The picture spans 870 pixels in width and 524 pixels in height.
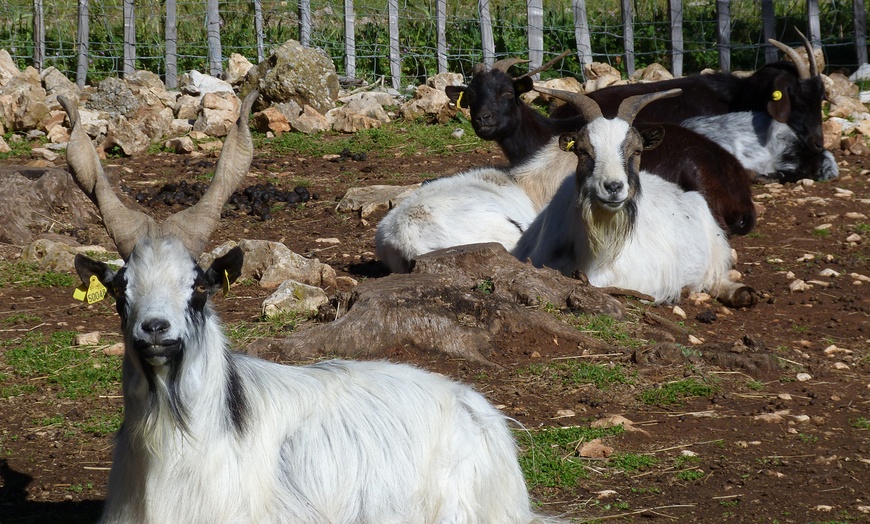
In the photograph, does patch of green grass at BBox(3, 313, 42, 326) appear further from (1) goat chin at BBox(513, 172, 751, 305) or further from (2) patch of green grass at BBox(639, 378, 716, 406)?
(2) patch of green grass at BBox(639, 378, 716, 406)

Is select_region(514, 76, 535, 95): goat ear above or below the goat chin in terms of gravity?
above

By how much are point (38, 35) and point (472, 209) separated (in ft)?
36.4

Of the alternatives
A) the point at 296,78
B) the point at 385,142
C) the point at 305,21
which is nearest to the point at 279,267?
the point at 385,142

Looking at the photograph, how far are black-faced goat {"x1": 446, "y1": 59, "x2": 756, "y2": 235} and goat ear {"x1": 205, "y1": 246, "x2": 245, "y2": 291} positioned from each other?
16.9 feet

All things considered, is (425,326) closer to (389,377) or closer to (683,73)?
(389,377)

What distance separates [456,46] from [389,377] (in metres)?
12.9

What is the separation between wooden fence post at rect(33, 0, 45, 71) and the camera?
677 inches

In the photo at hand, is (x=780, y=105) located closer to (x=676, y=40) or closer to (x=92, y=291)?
(x=676, y=40)

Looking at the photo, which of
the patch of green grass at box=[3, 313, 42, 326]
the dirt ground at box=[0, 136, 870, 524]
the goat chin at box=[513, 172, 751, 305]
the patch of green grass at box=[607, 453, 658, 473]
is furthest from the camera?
the goat chin at box=[513, 172, 751, 305]

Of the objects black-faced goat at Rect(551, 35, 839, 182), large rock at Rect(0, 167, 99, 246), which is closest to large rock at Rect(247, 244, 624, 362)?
large rock at Rect(0, 167, 99, 246)

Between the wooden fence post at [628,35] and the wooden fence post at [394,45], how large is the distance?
3302 millimetres

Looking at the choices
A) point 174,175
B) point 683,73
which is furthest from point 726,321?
point 683,73

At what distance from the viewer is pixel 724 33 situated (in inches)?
605

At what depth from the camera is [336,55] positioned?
17016mm
